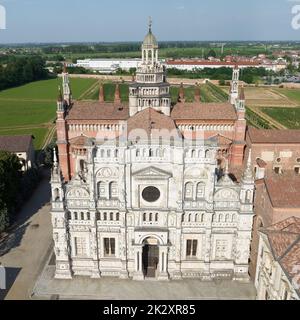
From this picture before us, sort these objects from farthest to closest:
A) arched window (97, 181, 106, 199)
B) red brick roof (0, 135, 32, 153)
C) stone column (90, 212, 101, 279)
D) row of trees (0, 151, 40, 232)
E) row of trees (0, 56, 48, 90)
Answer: row of trees (0, 56, 48, 90)
red brick roof (0, 135, 32, 153)
row of trees (0, 151, 40, 232)
stone column (90, 212, 101, 279)
arched window (97, 181, 106, 199)

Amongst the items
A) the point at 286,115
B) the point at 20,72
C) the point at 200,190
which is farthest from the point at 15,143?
the point at 20,72

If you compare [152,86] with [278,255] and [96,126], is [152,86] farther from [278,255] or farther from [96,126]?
[278,255]

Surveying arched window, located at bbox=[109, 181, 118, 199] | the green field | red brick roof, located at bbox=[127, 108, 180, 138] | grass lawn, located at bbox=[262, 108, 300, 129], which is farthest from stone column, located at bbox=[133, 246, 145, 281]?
grass lawn, located at bbox=[262, 108, 300, 129]

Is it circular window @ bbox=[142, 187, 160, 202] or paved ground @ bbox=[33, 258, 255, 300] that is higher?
circular window @ bbox=[142, 187, 160, 202]

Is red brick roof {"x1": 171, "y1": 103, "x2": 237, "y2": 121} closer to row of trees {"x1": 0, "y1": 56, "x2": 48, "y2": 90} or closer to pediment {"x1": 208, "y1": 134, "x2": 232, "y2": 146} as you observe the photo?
pediment {"x1": 208, "y1": 134, "x2": 232, "y2": 146}
